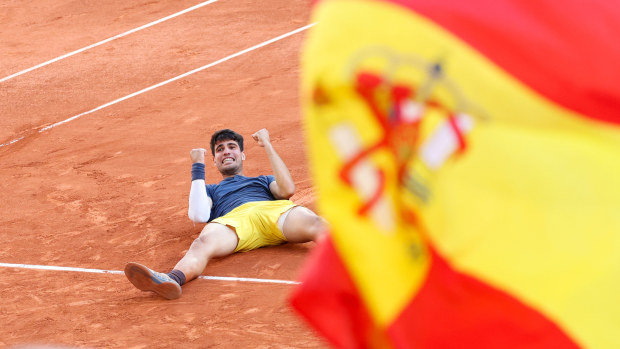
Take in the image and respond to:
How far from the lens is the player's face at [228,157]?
7473 mm

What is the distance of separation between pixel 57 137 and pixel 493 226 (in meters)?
9.07

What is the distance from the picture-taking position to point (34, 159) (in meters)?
9.64

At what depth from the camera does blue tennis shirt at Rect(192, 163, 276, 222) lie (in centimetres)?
712

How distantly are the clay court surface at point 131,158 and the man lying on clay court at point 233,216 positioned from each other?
11 cm

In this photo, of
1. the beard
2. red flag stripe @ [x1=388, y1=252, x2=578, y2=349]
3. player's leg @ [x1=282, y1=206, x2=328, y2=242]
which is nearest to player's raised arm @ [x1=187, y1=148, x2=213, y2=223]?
the beard

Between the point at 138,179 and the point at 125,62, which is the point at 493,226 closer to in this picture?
the point at 138,179

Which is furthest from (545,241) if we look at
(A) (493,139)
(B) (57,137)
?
(B) (57,137)

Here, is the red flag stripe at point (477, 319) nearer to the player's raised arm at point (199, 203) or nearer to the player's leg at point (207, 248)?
the player's leg at point (207, 248)

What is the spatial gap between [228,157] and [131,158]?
212 centimetres

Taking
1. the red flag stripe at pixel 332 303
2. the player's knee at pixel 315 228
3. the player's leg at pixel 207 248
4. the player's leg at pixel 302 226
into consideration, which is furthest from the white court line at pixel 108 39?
the red flag stripe at pixel 332 303

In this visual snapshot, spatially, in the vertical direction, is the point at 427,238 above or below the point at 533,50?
below

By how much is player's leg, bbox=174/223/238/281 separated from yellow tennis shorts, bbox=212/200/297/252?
0.20 feet

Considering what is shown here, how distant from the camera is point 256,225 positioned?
6.83 metres

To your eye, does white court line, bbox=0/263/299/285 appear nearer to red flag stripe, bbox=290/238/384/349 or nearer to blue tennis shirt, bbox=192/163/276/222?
blue tennis shirt, bbox=192/163/276/222
